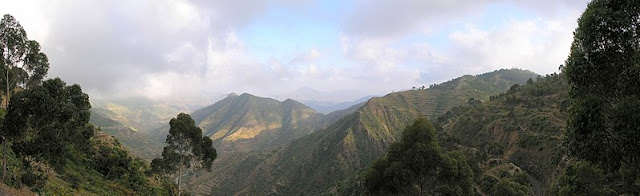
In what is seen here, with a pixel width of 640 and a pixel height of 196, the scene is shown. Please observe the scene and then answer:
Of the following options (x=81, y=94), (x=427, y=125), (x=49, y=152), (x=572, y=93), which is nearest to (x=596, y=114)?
(x=572, y=93)

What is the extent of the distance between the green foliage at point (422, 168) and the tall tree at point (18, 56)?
2928 centimetres

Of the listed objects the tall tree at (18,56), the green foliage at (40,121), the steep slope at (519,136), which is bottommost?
the steep slope at (519,136)

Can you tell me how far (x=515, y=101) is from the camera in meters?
123

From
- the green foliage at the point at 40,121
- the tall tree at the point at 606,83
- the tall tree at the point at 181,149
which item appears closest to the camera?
the tall tree at the point at 606,83

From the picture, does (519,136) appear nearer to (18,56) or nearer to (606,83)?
(606,83)

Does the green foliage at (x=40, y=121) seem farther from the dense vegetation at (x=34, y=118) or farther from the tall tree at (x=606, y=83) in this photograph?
the tall tree at (x=606, y=83)

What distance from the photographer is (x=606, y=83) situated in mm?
12680

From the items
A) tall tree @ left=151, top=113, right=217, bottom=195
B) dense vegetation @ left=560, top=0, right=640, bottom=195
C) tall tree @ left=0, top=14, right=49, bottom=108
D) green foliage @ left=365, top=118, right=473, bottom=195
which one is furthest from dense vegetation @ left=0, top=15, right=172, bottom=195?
dense vegetation @ left=560, top=0, right=640, bottom=195

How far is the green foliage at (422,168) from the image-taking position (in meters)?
26.7

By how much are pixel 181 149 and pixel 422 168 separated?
28.1 m

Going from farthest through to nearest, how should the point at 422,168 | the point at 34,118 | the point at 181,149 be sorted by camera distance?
the point at 181,149 → the point at 422,168 → the point at 34,118

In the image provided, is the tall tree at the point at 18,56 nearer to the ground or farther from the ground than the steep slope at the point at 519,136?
farther from the ground

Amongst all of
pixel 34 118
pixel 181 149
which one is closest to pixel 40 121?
pixel 34 118

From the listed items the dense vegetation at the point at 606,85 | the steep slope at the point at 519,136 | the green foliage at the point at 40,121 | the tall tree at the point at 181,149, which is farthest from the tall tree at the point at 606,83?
the steep slope at the point at 519,136
